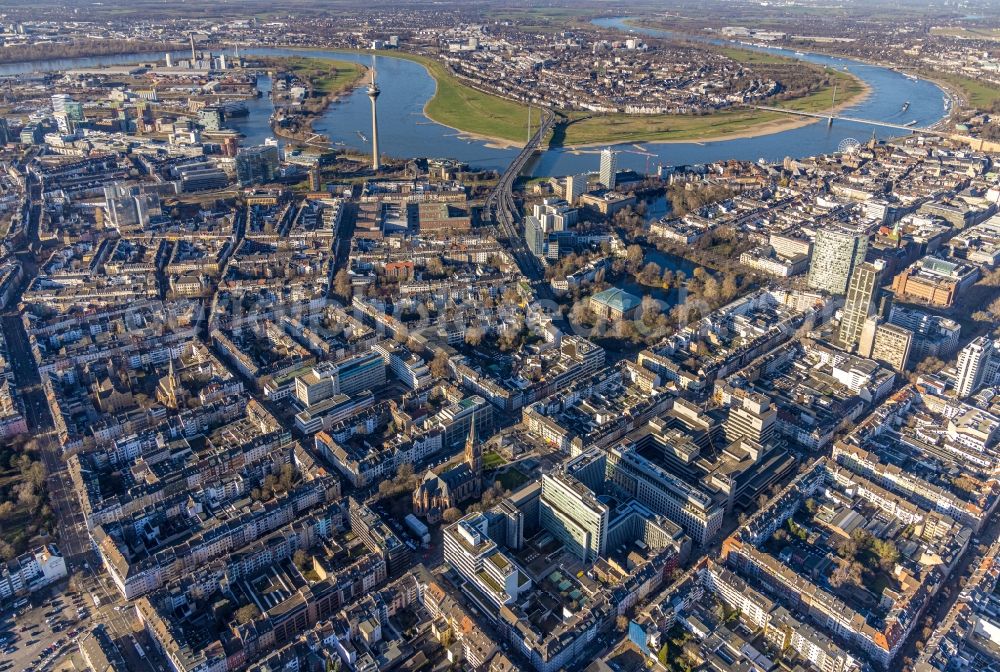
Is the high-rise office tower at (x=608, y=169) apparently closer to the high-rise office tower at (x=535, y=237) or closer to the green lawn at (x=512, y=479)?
the high-rise office tower at (x=535, y=237)

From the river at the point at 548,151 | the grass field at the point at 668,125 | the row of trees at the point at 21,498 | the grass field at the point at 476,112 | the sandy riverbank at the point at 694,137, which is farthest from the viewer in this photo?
the grass field at the point at 476,112

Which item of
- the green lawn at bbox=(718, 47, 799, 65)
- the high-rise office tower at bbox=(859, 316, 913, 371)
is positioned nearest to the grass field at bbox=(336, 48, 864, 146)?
the green lawn at bbox=(718, 47, 799, 65)

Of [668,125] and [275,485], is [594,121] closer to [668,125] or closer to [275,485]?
[668,125]

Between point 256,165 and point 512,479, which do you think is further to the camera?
point 256,165

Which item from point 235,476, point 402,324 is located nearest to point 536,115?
point 402,324

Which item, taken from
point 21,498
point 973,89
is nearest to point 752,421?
point 21,498

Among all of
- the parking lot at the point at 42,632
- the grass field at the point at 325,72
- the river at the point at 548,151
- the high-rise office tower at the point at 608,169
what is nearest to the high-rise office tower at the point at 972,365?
the high-rise office tower at the point at 608,169

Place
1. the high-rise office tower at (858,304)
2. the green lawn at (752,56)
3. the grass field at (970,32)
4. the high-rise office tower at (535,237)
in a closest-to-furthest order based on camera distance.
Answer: the high-rise office tower at (858,304)
the high-rise office tower at (535,237)
the green lawn at (752,56)
the grass field at (970,32)
